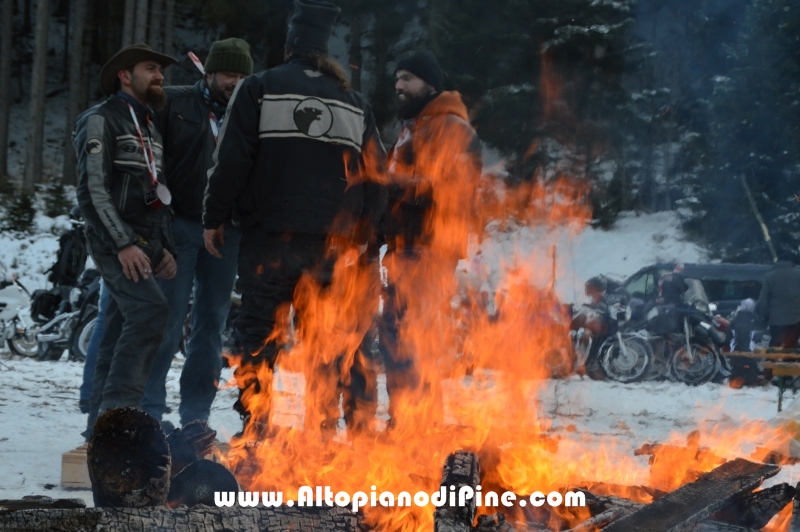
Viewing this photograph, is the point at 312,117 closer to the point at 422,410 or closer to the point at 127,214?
the point at 127,214

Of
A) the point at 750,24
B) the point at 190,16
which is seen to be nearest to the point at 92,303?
the point at 750,24

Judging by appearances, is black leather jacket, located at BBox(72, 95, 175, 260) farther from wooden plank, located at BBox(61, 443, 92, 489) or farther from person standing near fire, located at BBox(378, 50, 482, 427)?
person standing near fire, located at BBox(378, 50, 482, 427)

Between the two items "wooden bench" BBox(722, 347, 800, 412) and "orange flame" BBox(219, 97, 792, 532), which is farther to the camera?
"wooden bench" BBox(722, 347, 800, 412)

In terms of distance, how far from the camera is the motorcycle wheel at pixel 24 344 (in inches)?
422

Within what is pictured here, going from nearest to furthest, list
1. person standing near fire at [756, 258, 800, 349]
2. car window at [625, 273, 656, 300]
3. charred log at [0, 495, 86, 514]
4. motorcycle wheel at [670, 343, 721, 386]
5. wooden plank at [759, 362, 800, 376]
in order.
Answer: charred log at [0, 495, 86, 514], wooden plank at [759, 362, 800, 376], motorcycle wheel at [670, 343, 721, 386], person standing near fire at [756, 258, 800, 349], car window at [625, 273, 656, 300]

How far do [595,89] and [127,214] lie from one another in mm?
21873

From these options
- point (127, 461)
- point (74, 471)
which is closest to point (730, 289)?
point (74, 471)

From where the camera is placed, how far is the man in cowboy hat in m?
4.29

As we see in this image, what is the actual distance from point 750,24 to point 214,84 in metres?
20.5

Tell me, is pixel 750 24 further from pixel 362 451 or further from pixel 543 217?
pixel 362 451

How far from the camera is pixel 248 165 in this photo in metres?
4.09

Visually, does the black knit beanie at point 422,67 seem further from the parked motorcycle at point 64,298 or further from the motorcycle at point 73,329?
the motorcycle at point 73,329

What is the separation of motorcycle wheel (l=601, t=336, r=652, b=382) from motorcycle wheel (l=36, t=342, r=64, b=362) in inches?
288

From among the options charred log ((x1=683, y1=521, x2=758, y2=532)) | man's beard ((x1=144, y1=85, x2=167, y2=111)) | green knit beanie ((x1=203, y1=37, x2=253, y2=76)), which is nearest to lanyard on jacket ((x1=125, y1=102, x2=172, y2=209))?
man's beard ((x1=144, y1=85, x2=167, y2=111))
